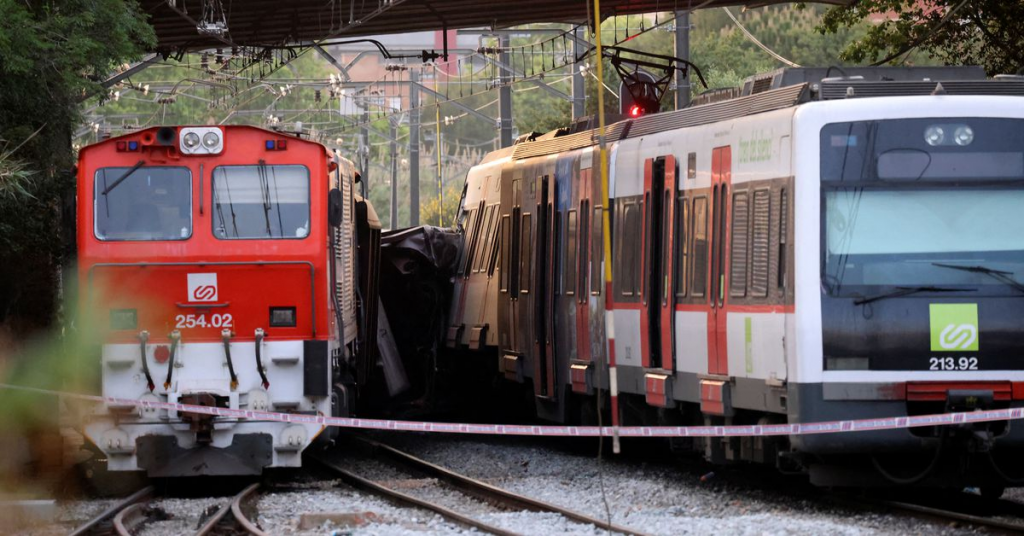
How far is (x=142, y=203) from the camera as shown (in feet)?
48.1

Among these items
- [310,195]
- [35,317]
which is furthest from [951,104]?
[35,317]

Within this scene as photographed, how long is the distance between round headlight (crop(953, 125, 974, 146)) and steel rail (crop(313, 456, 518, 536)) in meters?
4.25

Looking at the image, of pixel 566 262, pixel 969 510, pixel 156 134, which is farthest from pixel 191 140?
pixel 969 510

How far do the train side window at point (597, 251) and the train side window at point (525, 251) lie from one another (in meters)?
2.49

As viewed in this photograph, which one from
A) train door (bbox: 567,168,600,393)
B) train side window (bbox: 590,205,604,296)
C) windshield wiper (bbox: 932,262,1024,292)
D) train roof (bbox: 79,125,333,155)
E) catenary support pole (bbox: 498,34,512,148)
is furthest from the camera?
catenary support pole (bbox: 498,34,512,148)

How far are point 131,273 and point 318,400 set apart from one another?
6.72 ft

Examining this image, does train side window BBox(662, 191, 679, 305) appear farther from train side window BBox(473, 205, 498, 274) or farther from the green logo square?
train side window BBox(473, 205, 498, 274)

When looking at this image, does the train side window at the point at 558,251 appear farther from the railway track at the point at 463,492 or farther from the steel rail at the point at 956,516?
the steel rail at the point at 956,516

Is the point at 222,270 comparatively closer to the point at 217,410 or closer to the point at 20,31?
the point at 217,410

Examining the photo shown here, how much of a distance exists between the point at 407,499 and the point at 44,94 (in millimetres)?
5587

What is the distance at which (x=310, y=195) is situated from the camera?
14.8 m

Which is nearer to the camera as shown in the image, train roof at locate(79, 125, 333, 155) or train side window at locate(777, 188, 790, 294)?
train side window at locate(777, 188, 790, 294)

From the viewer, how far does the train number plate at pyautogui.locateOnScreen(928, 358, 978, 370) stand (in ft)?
36.6

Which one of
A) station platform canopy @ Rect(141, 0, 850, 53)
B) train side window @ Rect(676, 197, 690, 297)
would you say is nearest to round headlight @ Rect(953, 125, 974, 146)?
train side window @ Rect(676, 197, 690, 297)
